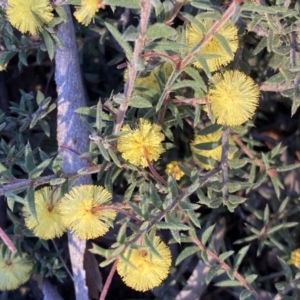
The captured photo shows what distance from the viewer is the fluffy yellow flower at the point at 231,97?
1.78 m

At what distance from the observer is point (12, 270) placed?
2.18 m

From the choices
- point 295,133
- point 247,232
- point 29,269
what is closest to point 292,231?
point 247,232

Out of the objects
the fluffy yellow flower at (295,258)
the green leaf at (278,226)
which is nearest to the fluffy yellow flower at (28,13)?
the green leaf at (278,226)

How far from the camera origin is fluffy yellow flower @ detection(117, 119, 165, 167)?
1.76 m

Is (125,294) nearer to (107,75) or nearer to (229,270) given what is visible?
(229,270)

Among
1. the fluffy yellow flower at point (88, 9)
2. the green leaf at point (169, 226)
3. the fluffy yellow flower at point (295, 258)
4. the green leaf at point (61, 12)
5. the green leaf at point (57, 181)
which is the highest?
the fluffy yellow flower at point (88, 9)

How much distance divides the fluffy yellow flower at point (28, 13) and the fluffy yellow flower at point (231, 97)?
0.64 meters

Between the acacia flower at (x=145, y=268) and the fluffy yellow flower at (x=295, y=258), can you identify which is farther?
the fluffy yellow flower at (x=295, y=258)

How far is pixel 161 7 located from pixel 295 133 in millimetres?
1444

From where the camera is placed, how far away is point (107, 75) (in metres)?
2.72

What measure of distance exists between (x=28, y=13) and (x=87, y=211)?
28.0 inches

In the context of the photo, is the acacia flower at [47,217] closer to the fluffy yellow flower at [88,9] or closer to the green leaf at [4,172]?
the green leaf at [4,172]

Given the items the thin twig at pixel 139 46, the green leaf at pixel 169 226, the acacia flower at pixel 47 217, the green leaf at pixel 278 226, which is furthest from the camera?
the green leaf at pixel 278 226

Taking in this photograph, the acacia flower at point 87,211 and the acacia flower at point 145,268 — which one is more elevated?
the acacia flower at point 87,211
